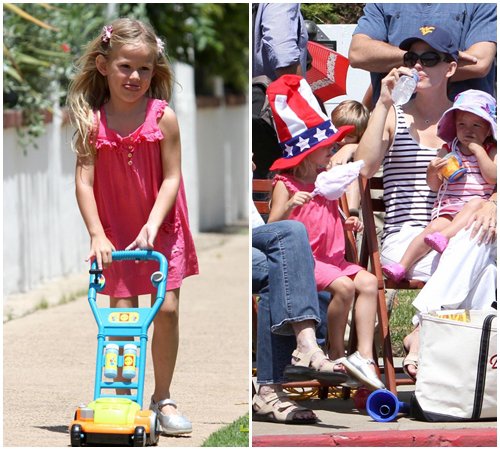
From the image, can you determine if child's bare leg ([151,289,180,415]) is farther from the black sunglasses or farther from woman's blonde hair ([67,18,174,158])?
the black sunglasses

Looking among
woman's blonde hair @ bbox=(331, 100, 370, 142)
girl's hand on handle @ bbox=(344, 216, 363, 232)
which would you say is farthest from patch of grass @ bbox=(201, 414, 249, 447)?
woman's blonde hair @ bbox=(331, 100, 370, 142)

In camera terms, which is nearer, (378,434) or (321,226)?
(378,434)

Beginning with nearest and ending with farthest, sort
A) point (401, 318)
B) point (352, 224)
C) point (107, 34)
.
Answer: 1. point (107, 34)
2. point (352, 224)
3. point (401, 318)

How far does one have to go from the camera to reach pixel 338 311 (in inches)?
249

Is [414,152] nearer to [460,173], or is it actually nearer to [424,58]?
[460,173]

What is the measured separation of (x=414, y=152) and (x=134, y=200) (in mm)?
1439

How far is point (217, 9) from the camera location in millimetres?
18094

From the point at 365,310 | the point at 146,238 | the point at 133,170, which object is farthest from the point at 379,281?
the point at 133,170

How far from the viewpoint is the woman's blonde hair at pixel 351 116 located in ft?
21.9

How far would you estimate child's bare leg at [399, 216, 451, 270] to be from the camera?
6.43 metres

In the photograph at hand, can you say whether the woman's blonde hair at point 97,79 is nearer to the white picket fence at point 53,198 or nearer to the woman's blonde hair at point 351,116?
the woman's blonde hair at point 351,116

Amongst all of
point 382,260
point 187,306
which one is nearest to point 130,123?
point 382,260

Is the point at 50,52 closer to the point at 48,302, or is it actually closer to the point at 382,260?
the point at 48,302

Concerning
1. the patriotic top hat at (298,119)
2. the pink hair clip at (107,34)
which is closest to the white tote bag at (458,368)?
the patriotic top hat at (298,119)
